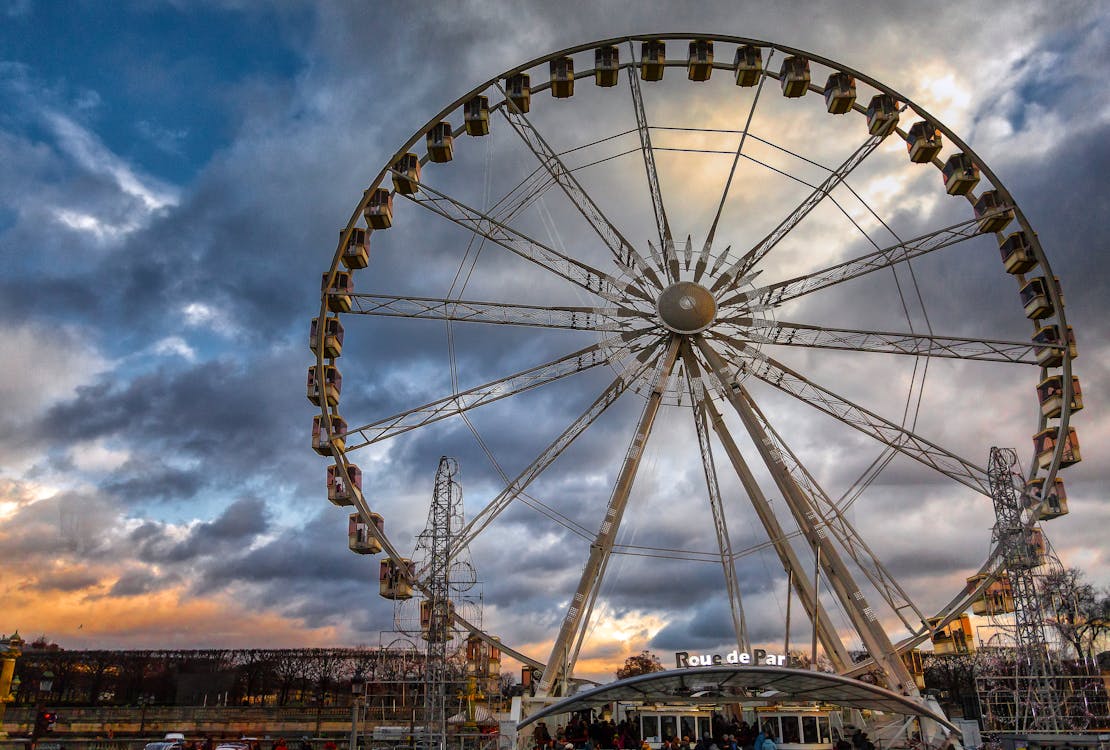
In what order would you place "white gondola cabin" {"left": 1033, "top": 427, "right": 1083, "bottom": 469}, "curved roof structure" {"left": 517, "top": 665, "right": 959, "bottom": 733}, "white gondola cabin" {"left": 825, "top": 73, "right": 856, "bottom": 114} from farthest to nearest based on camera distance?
"white gondola cabin" {"left": 825, "top": 73, "right": 856, "bottom": 114}
"white gondola cabin" {"left": 1033, "top": 427, "right": 1083, "bottom": 469}
"curved roof structure" {"left": 517, "top": 665, "right": 959, "bottom": 733}

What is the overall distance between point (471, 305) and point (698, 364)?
8003 mm

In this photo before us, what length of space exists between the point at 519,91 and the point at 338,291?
9.55 meters

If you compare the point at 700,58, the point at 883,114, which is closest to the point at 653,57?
the point at 700,58

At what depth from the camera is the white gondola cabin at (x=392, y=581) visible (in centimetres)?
2959

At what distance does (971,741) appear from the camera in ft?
85.7

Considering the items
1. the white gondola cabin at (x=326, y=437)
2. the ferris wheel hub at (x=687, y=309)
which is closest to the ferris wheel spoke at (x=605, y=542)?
the ferris wheel hub at (x=687, y=309)

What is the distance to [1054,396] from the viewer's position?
96.4ft

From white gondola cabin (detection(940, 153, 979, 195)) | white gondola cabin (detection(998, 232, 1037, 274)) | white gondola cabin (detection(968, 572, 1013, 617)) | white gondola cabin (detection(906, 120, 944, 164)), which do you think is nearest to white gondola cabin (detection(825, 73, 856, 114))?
white gondola cabin (detection(906, 120, 944, 164))

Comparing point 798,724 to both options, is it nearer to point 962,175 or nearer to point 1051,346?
point 1051,346

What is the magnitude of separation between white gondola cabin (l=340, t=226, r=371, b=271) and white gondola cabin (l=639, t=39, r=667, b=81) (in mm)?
11606

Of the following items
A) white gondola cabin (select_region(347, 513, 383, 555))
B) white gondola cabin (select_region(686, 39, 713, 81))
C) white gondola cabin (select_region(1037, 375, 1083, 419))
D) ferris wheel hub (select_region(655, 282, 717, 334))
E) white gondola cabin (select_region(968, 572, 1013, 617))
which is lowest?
white gondola cabin (select_region(968, 572, 1013, 617))

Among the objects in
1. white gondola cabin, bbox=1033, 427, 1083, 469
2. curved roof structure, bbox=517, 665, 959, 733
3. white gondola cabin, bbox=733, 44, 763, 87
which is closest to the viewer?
curved roof structure, bbox=517, 665, 959, 733

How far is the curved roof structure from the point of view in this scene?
2255cm

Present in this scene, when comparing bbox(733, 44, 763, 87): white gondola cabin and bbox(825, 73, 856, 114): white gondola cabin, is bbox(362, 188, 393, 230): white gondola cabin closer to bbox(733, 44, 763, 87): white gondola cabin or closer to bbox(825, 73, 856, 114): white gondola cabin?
bbox(733, 44, 763, 87): white gondola cabin
